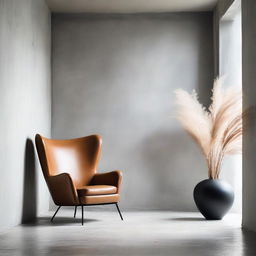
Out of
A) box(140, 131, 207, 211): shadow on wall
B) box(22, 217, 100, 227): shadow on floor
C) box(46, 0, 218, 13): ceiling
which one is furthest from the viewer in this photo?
box(140, 131, 207, 211): shadow on wall

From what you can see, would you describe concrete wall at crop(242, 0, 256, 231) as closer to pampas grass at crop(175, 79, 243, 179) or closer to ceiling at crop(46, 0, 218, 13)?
pampas grass at crop(175, 79, 243, 179)

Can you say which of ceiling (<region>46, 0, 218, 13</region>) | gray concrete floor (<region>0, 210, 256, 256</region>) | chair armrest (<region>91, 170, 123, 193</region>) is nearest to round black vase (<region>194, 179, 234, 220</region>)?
gray concrete floor (<region>0, 210, 256, 256</region>)

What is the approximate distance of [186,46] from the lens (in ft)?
24.1

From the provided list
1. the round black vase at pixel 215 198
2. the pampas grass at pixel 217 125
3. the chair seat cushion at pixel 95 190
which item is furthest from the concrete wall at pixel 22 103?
the round black vase at pixel 215 198

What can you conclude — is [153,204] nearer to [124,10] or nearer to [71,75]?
[71,75]

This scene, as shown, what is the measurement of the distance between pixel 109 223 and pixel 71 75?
8.20 feet

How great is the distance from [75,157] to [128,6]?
2.12 metres

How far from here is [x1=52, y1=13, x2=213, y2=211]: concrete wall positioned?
726cm

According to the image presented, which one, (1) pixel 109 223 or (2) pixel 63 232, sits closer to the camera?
(2) pixel 63 232

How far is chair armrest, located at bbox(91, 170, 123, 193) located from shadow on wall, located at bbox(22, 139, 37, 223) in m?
0.69

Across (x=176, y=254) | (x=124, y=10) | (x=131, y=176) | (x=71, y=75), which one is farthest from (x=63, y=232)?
(x=124, y=10)

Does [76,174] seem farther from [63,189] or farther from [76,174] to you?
[63,189]

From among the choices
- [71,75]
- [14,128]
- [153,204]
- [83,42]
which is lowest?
[153,204]

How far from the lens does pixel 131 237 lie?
4.42 metres
